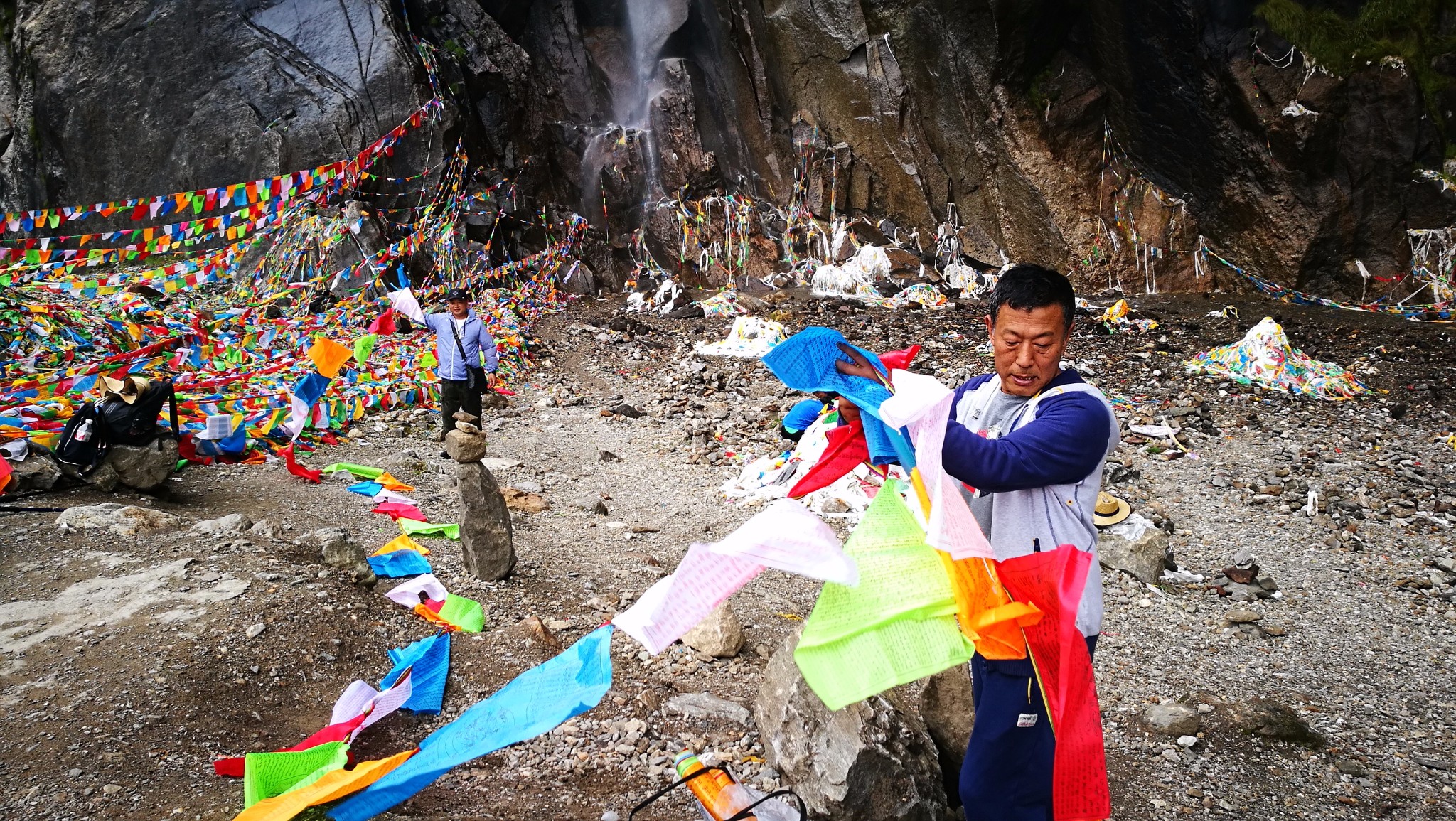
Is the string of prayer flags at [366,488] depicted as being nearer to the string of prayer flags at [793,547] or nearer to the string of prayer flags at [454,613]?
the string of prayer flags at [454,613]

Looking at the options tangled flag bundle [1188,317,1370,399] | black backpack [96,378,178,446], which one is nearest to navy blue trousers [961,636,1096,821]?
black backpack [96,378,178,446]

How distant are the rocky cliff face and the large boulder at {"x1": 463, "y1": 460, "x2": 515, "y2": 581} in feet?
34.1

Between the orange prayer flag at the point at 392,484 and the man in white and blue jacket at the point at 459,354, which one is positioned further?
the man in white and blue jacket at the point at 459,354

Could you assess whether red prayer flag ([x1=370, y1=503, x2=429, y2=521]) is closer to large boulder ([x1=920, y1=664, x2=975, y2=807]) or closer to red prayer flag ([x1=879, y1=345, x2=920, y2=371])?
large boulder ([x1=920, y1=664, x2=975, y2=807])

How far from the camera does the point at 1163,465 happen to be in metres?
6.36

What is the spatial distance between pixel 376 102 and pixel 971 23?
989cm

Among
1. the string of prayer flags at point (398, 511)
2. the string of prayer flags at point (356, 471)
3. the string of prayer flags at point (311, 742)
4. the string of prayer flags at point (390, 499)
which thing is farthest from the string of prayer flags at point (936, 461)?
the string of prayer flags at point (356, 471)

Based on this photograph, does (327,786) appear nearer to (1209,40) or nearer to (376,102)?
(376,102)

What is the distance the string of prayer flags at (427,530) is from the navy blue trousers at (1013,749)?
11.8 feet

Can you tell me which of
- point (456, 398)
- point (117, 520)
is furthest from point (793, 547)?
point (456, 398)

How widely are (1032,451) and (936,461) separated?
20cm

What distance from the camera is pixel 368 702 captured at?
2.84 metres

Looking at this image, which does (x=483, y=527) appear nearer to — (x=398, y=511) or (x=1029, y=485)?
(x=398, y=511)

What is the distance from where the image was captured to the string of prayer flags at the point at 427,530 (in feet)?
15.6
